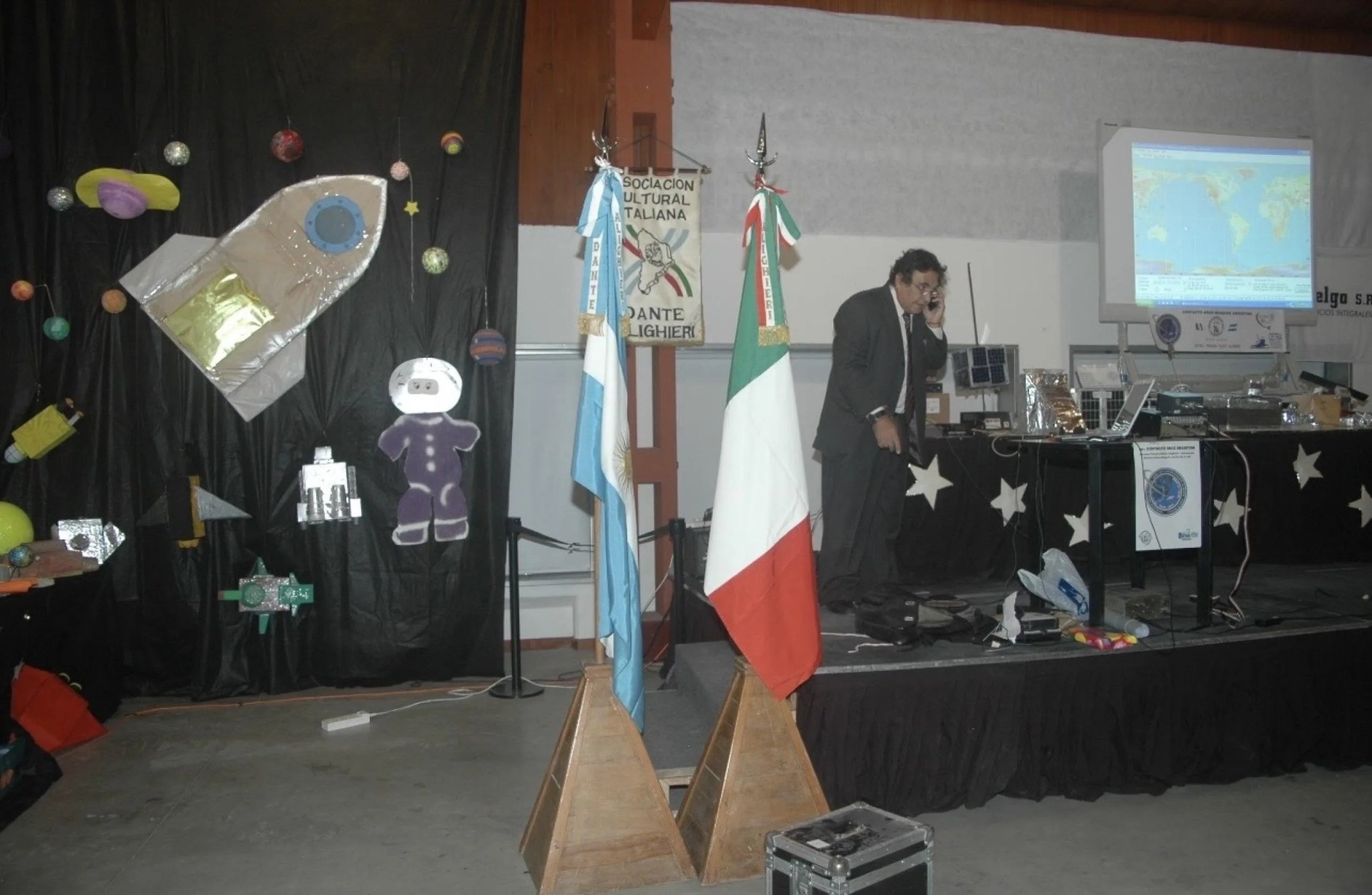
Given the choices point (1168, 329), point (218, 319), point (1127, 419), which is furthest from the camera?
point (1168, 329)

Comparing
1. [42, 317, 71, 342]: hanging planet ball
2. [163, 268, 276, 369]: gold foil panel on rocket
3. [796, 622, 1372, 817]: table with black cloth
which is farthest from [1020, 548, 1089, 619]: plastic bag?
[42, 317, 71, 342]: hanging planet ball

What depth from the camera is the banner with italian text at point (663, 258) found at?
4.76m

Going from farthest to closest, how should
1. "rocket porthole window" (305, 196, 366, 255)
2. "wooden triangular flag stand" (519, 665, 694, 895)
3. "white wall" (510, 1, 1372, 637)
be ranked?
"white wall" (510, 1, 1372, 637)
"rocket porthole window" (305, 196, 366, 255)
"wooden triangular flag stand" (519, 665, 694, 895)

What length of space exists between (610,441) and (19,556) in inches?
94.0

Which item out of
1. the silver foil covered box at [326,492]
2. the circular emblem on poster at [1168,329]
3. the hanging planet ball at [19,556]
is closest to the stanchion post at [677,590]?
the silver foil covered box at [326,492]

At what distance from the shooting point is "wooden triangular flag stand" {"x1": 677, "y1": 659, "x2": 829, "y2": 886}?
Result: 8.65 feet

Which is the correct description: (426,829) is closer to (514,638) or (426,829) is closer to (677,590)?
(514,638)

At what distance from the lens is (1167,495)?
3.43 meters

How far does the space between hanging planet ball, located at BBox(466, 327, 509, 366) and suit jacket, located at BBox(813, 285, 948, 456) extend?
5.18ft

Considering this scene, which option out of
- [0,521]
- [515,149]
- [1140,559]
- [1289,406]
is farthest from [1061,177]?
[0,521]

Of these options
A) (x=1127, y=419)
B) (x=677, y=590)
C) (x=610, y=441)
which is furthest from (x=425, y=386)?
(x=1127, y=419)

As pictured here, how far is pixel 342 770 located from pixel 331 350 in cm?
201

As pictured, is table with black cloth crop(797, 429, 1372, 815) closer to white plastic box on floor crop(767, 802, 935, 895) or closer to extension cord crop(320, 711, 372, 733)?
white plastic box on floor crop(767, 802, 935, 895)

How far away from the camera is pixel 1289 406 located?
532 centimetres
